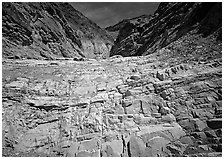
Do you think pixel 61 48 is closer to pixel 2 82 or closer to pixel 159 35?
pixel 159 35

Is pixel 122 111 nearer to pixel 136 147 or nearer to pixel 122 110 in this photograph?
pixel 122 110

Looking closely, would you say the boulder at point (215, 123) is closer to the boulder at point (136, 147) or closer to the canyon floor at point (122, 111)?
the canyon floor at point (122, 111)

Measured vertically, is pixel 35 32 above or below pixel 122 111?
above

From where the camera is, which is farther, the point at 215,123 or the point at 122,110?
the point at 122,110

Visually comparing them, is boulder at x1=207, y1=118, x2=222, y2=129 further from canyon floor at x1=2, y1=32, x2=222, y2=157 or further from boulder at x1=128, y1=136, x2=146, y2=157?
boulder at x1=128, y1=136, x2=146, y2=157

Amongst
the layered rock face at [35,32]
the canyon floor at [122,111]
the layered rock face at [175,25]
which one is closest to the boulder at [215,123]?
the canyon floor at [122,111]

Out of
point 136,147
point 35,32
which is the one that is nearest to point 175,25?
point 136,147

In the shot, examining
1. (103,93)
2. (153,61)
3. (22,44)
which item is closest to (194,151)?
(103,93)
